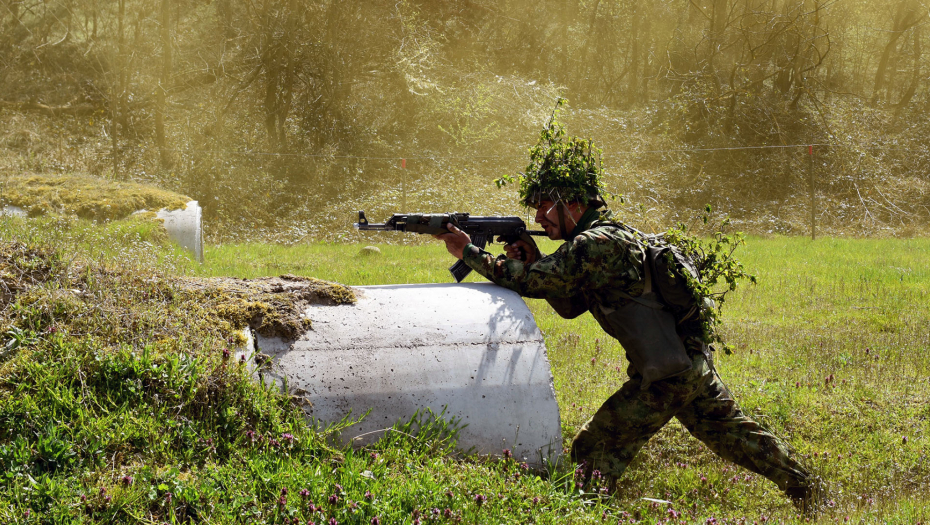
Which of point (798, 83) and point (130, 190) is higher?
point (798, 83)

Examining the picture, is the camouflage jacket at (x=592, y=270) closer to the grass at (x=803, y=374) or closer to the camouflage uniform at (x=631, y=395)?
the camouflage uniform at (x=631, y=395)

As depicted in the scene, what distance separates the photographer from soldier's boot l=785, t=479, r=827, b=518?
4.45 meters

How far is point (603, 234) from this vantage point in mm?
4344

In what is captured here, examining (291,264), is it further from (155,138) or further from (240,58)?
(240,58)

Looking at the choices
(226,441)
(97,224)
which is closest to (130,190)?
(97,224)

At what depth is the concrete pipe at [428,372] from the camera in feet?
13.2

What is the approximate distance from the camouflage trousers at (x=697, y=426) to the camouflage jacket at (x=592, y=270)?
1.34 feet

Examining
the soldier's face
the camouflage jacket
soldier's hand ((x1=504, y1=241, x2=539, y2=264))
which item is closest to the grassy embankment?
the camouflage jacket

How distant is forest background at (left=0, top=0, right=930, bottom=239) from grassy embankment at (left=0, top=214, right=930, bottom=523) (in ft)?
40.7

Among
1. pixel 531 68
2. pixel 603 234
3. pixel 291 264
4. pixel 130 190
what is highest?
pixel 531 68

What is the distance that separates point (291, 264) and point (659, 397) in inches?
355

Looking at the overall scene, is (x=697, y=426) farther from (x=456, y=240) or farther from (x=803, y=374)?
(x=803, y=374)

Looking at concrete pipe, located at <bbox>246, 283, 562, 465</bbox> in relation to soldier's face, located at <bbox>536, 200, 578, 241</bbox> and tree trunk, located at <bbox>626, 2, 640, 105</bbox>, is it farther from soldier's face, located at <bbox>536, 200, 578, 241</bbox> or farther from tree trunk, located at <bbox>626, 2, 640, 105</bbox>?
tree trunk, located at <bbox>626, 2, 640, 105</bbox>

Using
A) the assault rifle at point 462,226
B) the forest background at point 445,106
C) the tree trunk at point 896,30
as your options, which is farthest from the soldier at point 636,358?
the tree trunk at point 896,30
